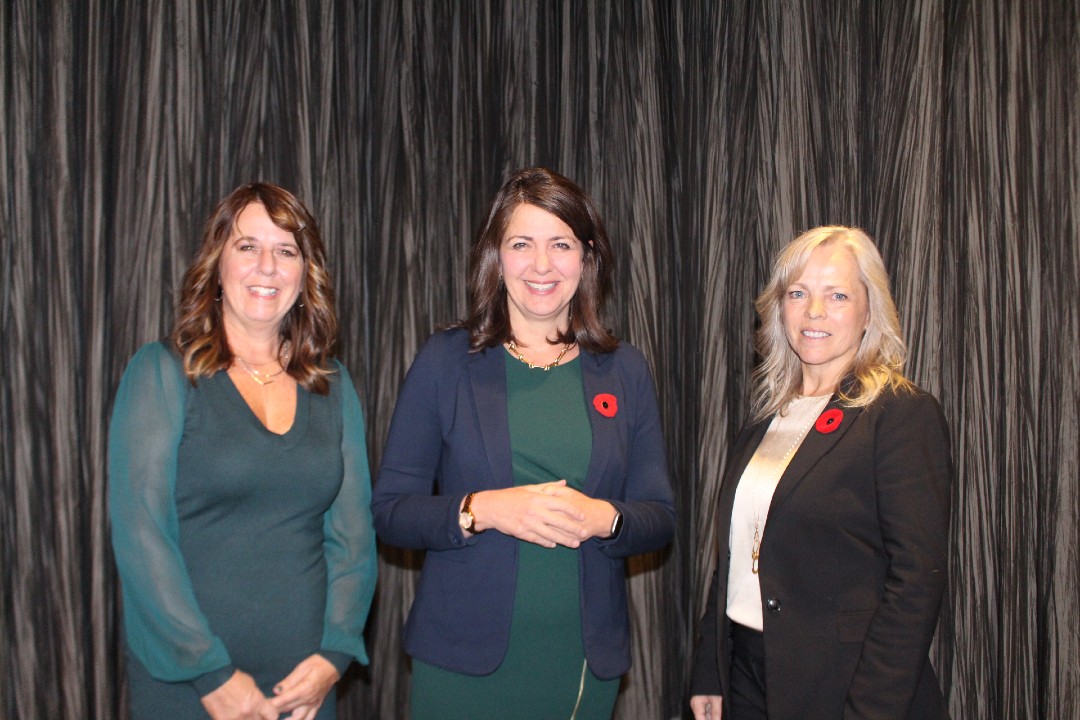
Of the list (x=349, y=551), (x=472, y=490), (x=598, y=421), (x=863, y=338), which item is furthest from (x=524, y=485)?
(x=863, y=338)

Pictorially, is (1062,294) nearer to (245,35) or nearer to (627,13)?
(627,13)

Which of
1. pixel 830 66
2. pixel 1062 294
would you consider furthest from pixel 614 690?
pixel 830 66

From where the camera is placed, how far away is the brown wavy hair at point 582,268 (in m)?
1.75

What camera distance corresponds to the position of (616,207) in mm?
3166

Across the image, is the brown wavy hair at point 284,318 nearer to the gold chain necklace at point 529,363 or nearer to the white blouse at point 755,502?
the gold chain necklace at point 529,363

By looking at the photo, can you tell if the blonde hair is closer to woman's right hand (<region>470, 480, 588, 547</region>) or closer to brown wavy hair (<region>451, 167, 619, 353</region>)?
brown wavy hair (<region>451, 167, 619, 353</region>)

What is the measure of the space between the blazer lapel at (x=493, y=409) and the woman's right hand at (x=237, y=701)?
0.61 meters

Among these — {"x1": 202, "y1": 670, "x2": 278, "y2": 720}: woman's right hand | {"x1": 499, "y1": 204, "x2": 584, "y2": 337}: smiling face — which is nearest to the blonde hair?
{"x1": 499, "y1": 204, "x2": 584, "y2": 337}: smiling face

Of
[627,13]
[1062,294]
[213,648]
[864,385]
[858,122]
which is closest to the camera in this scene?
[213,648]

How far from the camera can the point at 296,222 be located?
1.77m

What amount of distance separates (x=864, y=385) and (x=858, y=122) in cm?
164

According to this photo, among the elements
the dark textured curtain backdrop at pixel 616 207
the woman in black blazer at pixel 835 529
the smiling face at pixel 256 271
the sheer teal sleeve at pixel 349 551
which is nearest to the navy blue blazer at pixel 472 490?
the sheer teal sleeve at pixel 349 551

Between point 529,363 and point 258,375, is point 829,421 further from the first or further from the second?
point 258,375

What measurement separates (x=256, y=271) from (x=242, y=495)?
467mm
